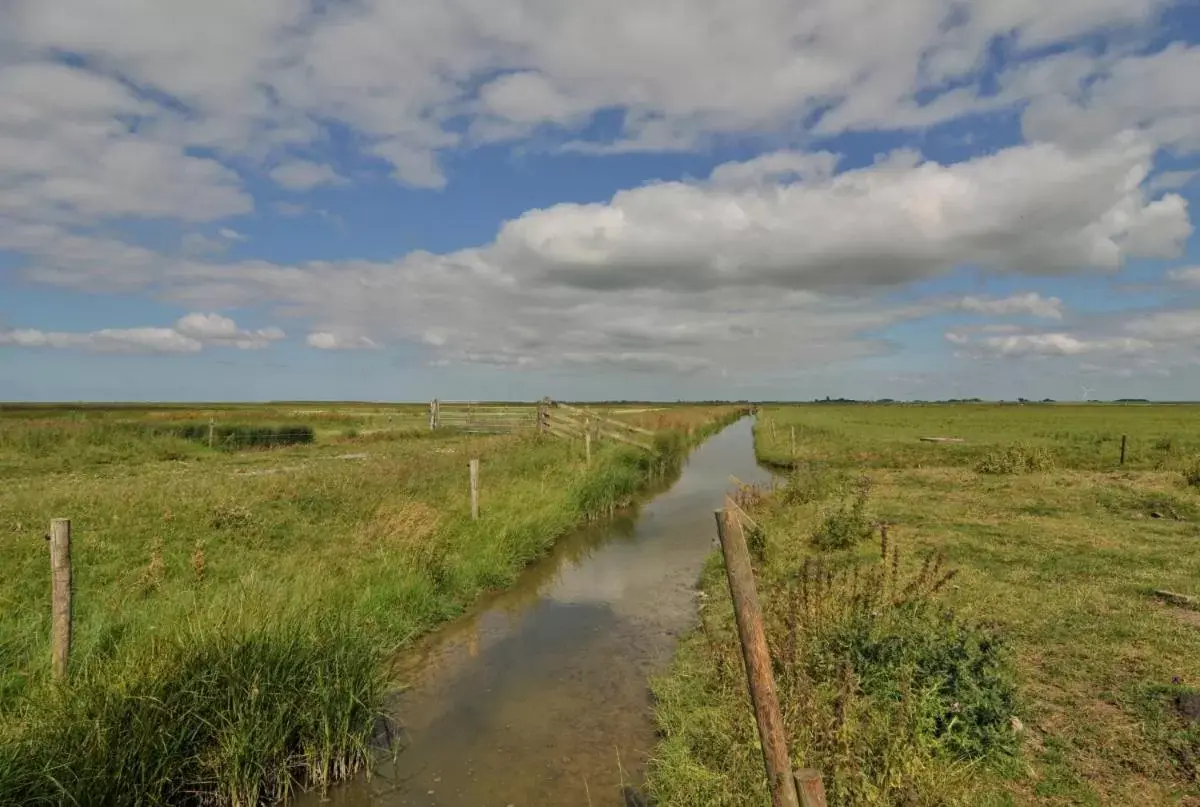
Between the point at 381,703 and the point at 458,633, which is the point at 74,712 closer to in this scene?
the point at 381,703

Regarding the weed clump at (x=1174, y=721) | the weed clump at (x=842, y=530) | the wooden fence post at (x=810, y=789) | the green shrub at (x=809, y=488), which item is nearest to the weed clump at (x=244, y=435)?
the green shrub at (x=809, y=488)

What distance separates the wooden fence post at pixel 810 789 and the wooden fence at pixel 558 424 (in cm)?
2077

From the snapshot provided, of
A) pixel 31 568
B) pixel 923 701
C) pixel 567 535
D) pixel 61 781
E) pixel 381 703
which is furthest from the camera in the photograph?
pixel 567 535

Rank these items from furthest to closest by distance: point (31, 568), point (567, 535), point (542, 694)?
1. point (567, 535)
2. point (31, 568)
3. point (542, 694)

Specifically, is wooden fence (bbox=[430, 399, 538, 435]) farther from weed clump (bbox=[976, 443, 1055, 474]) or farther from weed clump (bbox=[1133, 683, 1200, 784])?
weed clump (bbox=[1133, 683, 1200, 784])

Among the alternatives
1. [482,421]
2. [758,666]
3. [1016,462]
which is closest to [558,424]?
[482,421]

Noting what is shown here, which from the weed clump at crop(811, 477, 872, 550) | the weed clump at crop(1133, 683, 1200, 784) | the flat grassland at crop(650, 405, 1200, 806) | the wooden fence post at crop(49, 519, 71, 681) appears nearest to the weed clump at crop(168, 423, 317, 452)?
the wooden fence post at crop(49, 519, 71, 681)

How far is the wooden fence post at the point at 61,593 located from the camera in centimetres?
595

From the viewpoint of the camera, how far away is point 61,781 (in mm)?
4598

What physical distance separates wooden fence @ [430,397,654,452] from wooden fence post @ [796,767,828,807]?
20.8 metres

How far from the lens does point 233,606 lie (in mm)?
7418

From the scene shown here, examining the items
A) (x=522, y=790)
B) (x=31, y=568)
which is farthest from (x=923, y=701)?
(x=31, y=568)

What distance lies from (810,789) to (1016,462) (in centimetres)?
2366

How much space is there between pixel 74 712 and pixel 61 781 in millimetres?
623
